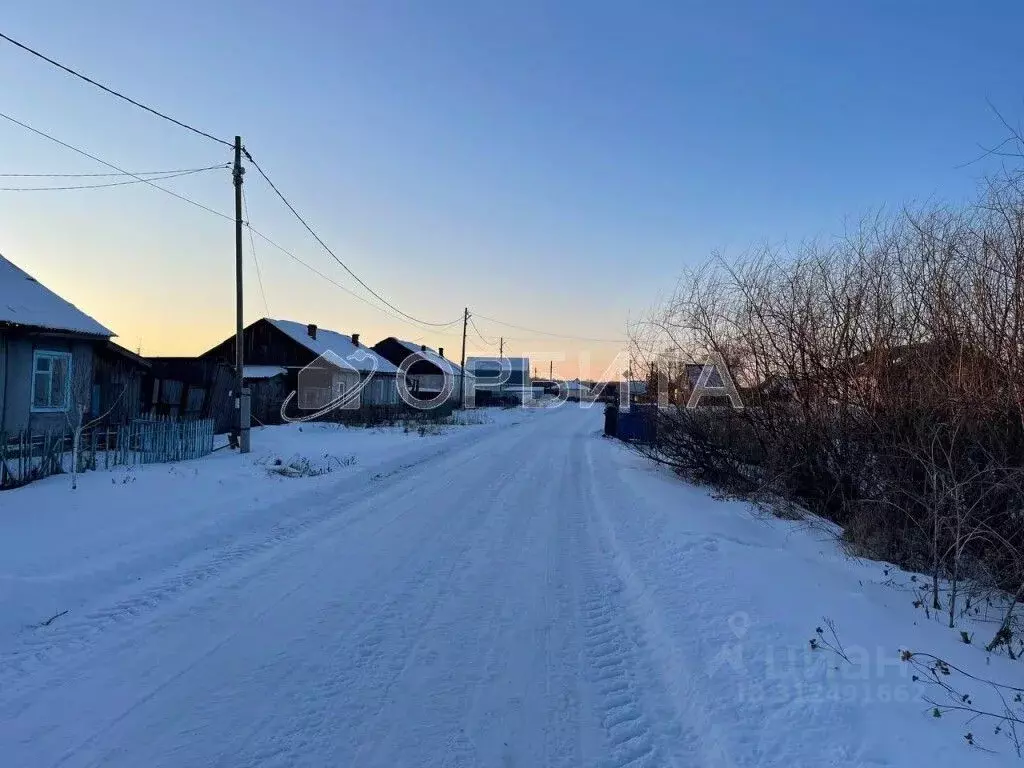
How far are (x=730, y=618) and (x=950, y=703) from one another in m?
1.55

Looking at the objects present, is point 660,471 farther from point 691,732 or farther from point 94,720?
point 94,720

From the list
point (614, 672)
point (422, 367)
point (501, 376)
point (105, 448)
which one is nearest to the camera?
point (614, 672)

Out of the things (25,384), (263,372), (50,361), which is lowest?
(25,384)

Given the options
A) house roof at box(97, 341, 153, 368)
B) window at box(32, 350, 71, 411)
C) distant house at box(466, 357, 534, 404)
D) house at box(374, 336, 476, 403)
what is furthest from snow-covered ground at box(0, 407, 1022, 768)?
distant house at box(466, 357, 534, 404)

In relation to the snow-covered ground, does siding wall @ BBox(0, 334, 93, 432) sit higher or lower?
higher

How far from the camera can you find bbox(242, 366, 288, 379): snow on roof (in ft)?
87.5

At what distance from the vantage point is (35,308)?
48.3ft

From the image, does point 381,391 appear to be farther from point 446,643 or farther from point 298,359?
point 446,643

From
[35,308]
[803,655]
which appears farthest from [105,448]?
[803,655]

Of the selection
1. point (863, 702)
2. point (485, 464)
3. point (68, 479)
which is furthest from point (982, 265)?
point (68, 479)

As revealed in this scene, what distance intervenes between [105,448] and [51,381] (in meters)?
4.79

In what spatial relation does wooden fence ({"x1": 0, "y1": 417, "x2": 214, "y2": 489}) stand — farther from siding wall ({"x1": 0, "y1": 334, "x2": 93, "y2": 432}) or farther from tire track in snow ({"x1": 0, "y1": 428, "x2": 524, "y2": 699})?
tire track in snow ({"x1": 0, "y1": 428, "x2": 524, "y2": 699})

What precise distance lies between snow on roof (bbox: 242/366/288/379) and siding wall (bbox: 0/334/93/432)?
415 inches

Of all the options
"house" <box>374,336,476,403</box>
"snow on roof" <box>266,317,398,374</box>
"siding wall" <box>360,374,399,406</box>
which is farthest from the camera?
"house" <box>374,336,476,403</box>
